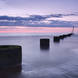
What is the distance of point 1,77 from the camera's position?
7527 millimetres

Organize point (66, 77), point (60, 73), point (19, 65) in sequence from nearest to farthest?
point (66, 77)
point (60, 73)
point (19, 65)

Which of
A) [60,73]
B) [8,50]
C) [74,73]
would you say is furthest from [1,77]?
[74,73]

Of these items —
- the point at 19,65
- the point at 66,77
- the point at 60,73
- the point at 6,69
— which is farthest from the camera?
the point at 19,65

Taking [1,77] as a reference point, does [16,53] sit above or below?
above

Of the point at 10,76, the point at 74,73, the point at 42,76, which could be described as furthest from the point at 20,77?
the point at 74,73

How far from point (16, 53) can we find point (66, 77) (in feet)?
10.7

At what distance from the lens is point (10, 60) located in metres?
9.14

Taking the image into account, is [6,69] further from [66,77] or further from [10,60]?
[66,77]

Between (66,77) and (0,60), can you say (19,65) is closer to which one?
(0,60)

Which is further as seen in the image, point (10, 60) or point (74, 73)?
point (10, 60)

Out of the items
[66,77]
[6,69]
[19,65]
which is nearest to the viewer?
[66,77]

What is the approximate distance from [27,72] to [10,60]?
1.32 m

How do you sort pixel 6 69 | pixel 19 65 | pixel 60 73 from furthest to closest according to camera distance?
pixel 19 65 → pixel 6 69 → pixel 60 73

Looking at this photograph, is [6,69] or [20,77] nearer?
[20,77]
